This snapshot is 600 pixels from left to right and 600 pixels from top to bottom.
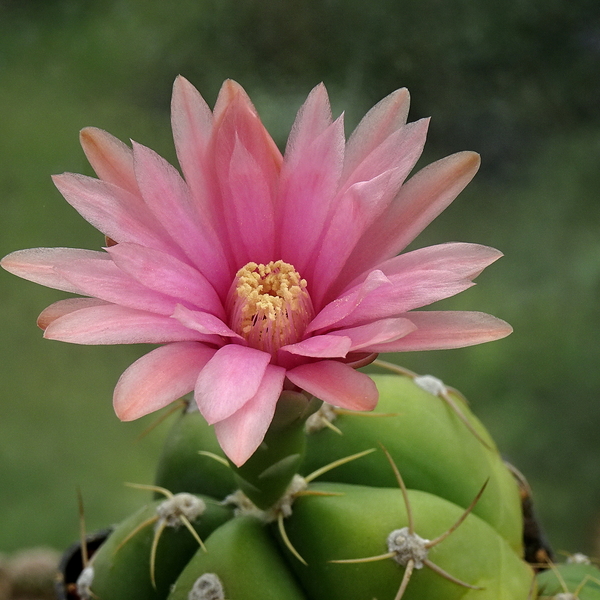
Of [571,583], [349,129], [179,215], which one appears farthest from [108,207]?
[349,129]

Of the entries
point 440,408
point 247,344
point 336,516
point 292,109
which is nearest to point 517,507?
point 440,408

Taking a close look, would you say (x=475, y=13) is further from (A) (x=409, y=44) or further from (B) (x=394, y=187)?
(B) (x=394, y=187)

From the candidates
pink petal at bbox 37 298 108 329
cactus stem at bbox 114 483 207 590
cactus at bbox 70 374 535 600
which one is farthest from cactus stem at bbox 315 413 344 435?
pink petal at bbox 37 298 108 329

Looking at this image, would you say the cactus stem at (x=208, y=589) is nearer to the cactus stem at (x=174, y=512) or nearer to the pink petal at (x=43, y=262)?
the cactus stem at (x=174, y=512)

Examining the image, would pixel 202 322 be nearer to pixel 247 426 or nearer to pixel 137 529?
pixel 247 426

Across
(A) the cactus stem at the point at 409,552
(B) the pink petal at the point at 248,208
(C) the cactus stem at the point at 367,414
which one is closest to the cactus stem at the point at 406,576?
(A) the cactus stem at the point at 409,552

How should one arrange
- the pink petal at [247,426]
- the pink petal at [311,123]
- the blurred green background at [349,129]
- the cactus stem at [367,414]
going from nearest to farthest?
the pink petal at [247,426], the pink petal at [311,123], the cactus stem at [367,414], the blurred green background at [349,129]
